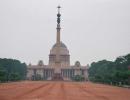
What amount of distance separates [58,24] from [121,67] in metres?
32.7

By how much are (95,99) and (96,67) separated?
143 metres

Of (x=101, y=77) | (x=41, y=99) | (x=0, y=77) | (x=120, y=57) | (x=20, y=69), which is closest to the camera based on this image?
(x=41, y=99)

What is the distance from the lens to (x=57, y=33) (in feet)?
486

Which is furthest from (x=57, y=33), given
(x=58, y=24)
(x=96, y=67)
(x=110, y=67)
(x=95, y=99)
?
(x=95, y=99)

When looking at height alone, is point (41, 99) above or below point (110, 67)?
below

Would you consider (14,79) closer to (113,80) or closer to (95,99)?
(113,80)

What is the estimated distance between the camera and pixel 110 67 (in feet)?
471

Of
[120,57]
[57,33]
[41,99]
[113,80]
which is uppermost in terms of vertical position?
[57,33]

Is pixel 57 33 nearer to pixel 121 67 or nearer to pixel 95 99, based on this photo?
pixel 121 67

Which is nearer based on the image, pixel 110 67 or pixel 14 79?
pixel 14 79

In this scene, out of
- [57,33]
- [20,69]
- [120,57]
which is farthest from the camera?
[20,69]

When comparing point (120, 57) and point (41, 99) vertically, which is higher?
point (120, 57)

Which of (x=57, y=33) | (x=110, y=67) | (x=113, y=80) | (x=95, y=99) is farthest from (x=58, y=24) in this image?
(x=95, y=99)

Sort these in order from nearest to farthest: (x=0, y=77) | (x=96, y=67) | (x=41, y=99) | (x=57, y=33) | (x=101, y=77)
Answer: (x=41, y=99) → (x=0, y=77) → (x=101, y=77) → (x=57, y=33) → (x=96, y=67)
